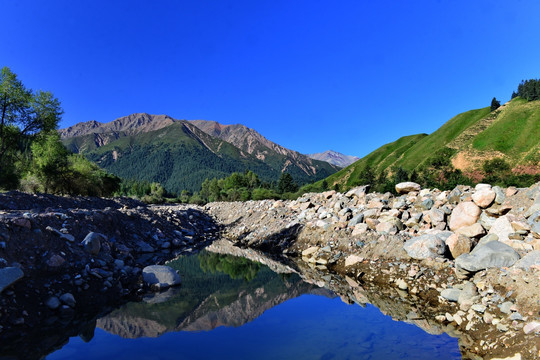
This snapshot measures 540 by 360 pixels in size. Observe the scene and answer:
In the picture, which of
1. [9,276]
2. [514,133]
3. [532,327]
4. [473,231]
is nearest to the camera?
[532,327]

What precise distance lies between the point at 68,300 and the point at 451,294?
12967 millimetres

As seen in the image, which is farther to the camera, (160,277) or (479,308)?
(160,277)

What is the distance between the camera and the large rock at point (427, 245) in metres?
12.6

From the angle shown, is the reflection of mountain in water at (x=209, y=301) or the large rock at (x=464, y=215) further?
the large rock at (x=464, y=215)

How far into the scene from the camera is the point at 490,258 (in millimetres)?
10414

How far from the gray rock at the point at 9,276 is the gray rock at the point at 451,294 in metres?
13.8

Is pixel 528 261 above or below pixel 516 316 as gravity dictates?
above

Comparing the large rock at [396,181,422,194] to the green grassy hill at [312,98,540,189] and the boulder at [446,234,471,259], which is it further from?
the green grassy hill at [312,98,540,189]

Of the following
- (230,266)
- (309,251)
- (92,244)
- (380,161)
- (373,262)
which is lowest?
(373,262)

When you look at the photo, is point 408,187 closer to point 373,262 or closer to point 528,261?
point 373,262

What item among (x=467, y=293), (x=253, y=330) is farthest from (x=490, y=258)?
(x=253, y=330)

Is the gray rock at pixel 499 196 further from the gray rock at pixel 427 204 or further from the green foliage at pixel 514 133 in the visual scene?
the green foliage at pixel 514 133

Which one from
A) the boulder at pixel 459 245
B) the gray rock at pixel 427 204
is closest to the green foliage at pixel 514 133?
the gray rock at pixel 427 204

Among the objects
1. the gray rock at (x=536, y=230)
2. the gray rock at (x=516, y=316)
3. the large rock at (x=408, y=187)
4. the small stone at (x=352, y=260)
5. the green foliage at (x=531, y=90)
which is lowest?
the gray rock at (x=516, y=316)
